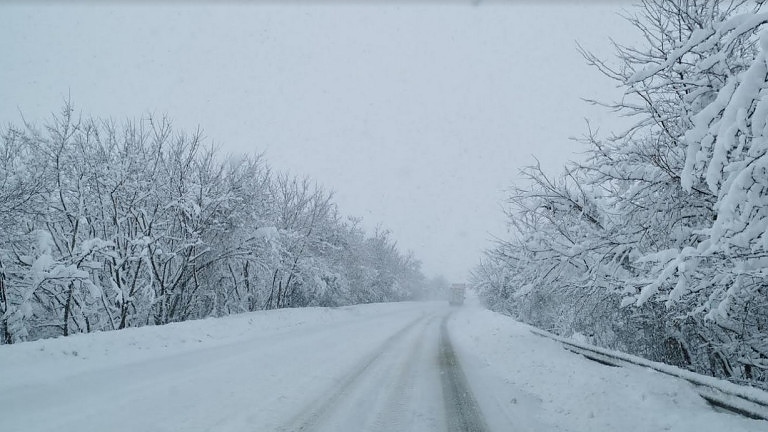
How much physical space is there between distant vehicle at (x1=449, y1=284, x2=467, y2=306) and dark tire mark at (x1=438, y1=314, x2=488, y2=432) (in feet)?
220

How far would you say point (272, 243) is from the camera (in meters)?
17.1

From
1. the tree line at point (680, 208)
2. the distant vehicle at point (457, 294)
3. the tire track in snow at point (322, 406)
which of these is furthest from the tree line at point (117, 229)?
the distant vehicle at point (457, 294)

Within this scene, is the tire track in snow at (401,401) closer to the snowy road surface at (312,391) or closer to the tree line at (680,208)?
the snowy road surface at (312,391)

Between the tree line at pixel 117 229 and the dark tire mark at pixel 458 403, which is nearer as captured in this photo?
the dark tire mark at pixel 458 403

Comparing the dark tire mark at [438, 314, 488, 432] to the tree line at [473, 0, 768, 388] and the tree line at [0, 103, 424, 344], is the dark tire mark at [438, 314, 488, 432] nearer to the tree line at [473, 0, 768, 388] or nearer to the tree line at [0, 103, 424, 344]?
the tree line at [473, 0, 768, 388]

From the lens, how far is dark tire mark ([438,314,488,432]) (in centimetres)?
552

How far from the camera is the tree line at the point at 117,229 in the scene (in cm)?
1086

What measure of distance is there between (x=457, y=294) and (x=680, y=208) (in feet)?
235

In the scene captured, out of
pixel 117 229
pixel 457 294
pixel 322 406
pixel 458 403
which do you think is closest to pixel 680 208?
pixel 458 403

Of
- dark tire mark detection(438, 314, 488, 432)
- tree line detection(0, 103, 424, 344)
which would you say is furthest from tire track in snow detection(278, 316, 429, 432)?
tree line detection(0, 103, 424, 344)

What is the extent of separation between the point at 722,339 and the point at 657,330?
1.77 m

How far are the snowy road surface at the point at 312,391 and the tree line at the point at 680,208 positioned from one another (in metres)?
1.60

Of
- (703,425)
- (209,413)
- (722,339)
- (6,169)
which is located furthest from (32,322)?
(722,339)

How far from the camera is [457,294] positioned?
7638 centimetres
